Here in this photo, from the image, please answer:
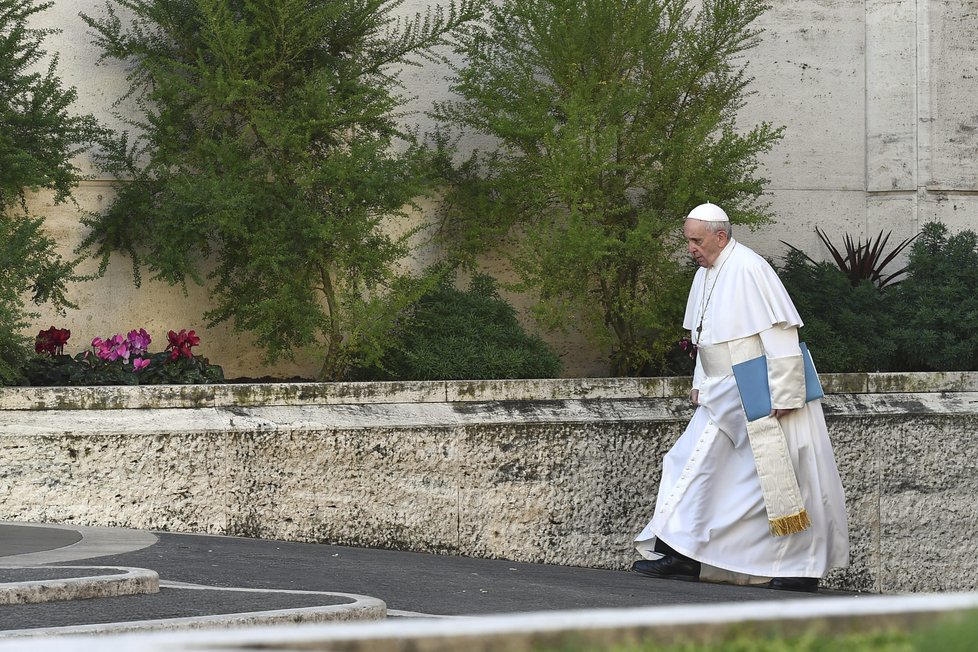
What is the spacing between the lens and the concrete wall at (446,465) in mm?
6320

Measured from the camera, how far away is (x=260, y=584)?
4754 mm

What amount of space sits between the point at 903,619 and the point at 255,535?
5.25 metres

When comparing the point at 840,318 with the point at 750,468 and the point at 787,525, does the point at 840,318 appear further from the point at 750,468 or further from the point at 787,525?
the point at 787,525

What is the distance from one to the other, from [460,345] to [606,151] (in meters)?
1.46

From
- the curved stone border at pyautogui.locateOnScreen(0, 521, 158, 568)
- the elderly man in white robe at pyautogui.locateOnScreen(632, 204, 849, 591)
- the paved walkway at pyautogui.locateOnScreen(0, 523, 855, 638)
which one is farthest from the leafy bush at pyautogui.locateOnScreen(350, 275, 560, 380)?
the curved stone border at pyautogui.locateOnScreen(0, 521, 158, 568)

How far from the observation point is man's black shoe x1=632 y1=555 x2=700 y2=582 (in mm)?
6242

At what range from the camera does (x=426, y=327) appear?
7.84m

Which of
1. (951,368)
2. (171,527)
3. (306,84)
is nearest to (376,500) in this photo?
(171,527)

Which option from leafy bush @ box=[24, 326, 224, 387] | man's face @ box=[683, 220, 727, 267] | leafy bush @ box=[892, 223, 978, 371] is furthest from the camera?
leafy bush @ box=[892, 223, 978, 371]

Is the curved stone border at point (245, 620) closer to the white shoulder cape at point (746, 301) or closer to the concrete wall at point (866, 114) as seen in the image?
the white shoulder cape at point (746, 301)

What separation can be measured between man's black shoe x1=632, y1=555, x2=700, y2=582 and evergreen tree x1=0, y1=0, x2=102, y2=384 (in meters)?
3.53

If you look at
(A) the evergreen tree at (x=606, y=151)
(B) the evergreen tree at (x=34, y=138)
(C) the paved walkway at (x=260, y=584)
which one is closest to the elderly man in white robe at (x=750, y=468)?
(C) the paved walkway at (x=260, y=584)

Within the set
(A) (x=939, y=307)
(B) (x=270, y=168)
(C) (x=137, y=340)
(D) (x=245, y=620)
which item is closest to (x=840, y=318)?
(A) (x=939, y=307)

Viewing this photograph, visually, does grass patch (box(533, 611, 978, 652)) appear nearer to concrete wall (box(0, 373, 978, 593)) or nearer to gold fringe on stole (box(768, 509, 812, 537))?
gold fringe on stole (box(768, 509, 812, 537))
